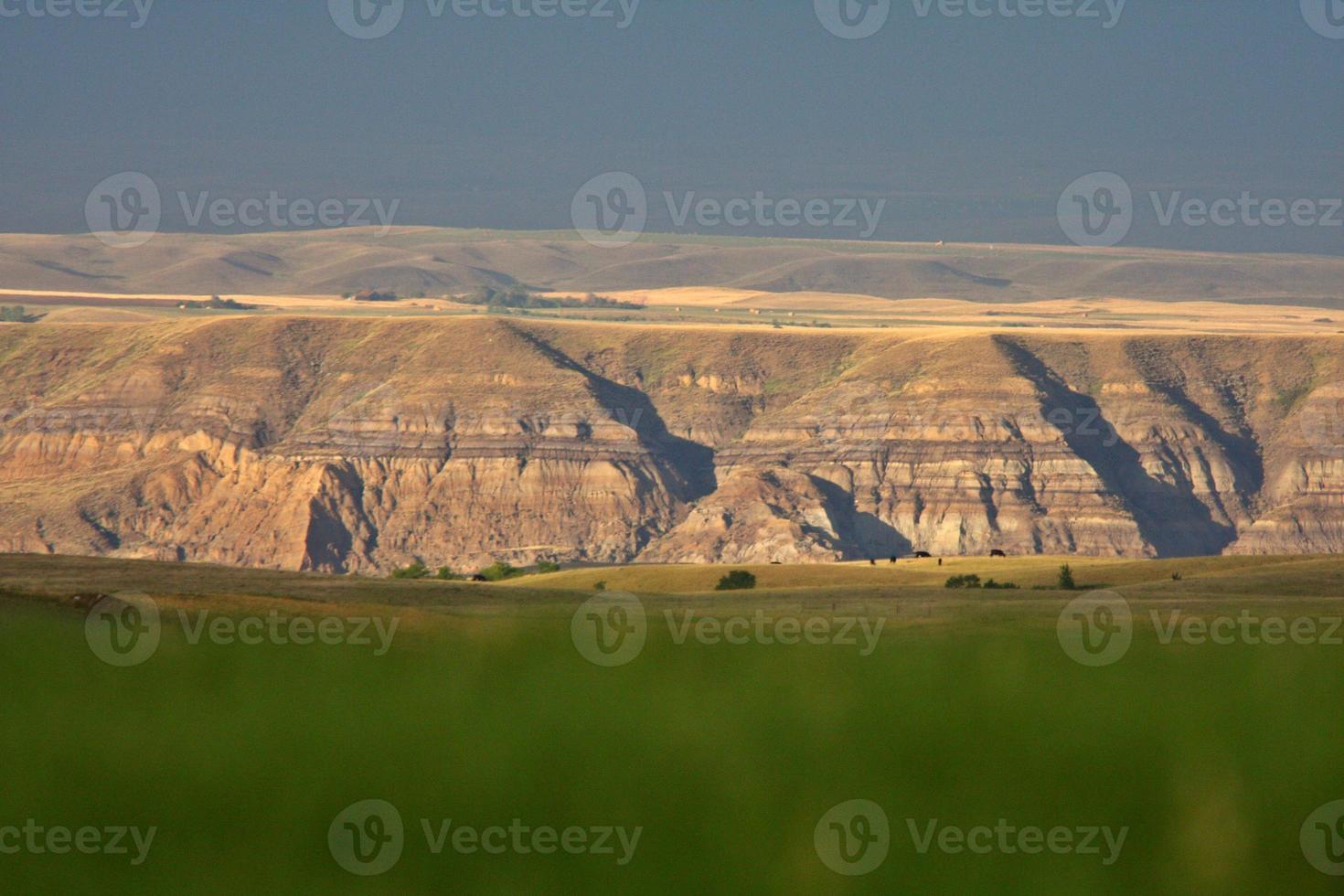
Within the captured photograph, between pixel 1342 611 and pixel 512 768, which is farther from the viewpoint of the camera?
pixel 1342 611

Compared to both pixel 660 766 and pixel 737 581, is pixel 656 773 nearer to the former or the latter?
pixel 660 766

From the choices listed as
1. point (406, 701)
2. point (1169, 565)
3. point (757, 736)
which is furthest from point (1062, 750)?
point (1169, 565)

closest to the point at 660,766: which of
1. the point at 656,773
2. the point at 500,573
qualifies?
the point at 656,773

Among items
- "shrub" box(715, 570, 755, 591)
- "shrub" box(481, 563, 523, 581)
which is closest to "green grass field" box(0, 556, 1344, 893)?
"shrub" box(715, 570, 755, 591)

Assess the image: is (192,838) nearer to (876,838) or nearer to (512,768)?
(512,768)

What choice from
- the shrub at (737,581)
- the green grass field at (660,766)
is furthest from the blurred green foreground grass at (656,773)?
the shrub at (737,581)
